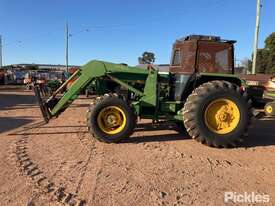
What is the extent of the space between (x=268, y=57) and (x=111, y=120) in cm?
4573

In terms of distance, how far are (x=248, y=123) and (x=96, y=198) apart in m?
4.32

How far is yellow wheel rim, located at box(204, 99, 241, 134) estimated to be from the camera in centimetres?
752

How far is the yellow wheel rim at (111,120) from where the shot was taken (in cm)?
760

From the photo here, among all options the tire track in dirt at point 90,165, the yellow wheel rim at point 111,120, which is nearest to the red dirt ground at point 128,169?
the tire track in dirt at point 90,165

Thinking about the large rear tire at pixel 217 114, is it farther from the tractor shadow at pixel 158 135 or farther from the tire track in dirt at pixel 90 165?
the tire track in dirt at pixel 90 165

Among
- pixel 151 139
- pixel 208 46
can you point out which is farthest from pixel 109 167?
pixel 208 46

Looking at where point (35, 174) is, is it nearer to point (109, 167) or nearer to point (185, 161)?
point (109, 167)

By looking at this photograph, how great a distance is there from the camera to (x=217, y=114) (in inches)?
299

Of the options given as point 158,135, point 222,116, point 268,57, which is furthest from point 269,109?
point 268,57

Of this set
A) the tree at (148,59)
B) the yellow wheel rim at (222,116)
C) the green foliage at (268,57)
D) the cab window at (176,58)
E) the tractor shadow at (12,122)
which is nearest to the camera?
the yellow wheel rim at (222,116)

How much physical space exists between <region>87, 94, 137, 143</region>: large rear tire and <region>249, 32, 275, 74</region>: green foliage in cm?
4392

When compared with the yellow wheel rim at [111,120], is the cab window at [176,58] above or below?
above

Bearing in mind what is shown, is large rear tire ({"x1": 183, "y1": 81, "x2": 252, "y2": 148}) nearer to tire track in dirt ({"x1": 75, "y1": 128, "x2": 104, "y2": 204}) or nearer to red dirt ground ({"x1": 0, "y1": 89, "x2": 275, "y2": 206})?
red dirt ground ({"x1": 0, "y1": 89, "x2": 275, "y2": 206})

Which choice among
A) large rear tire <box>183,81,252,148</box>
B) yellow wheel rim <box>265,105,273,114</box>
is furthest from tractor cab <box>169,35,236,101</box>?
yellow wheel rim <box>265,105,273,114</box>
